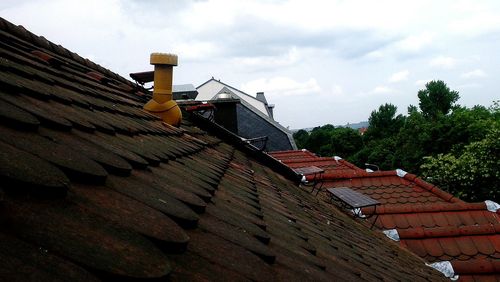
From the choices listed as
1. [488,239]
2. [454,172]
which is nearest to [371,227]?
[488,239]

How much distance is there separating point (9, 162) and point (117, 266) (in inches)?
14.5

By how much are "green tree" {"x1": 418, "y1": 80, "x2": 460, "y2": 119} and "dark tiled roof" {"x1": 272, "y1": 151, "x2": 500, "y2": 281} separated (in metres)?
43.9

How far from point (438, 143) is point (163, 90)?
39807 millimetres

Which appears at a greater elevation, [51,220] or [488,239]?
[51,220]

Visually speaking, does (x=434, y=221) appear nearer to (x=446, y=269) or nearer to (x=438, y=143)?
(x=446, y=269)

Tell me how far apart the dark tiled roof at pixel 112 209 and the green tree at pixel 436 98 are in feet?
170

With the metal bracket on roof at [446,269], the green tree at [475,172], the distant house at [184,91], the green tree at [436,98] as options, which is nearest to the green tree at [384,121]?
the green tree at [436,98]

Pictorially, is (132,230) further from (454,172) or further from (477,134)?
(477,134)

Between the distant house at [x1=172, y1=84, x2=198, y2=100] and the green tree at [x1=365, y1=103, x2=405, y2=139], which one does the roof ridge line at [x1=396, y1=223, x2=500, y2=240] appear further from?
the green tree at [x1=365, y1=103, x2=405, y2=139]

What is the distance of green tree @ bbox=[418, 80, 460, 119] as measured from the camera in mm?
49906

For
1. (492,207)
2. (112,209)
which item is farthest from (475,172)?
(112,209)

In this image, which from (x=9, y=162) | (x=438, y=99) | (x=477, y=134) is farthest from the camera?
(x=438, y=99)

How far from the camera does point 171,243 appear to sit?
110 cm

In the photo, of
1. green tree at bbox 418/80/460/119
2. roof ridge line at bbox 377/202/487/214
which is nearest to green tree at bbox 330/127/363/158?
green tree at bbox 418/80/460/119
